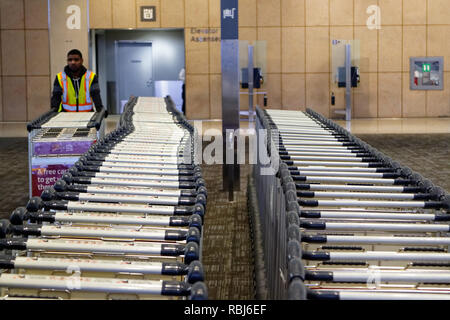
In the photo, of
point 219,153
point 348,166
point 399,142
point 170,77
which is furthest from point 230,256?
point 170,77

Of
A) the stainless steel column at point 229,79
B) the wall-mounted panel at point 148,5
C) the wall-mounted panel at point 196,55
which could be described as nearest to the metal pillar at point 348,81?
the wall-mounted panel at point 196,55

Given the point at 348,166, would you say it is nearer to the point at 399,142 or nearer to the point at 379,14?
the point at 399,142

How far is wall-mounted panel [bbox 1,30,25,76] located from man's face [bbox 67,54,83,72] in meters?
11.2

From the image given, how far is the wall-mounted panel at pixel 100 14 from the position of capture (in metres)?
17.8

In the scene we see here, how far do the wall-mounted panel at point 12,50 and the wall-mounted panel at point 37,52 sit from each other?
15 centimetres

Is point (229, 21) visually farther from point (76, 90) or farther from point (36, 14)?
point (36, 14)

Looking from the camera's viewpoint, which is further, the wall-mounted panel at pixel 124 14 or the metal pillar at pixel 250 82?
the wall-mounted panel at pixel 124 14

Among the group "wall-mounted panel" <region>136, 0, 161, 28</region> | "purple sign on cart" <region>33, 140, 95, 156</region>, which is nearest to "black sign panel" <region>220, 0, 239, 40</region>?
"purple sign on cart" <region>33, 140, 95, 156</region>

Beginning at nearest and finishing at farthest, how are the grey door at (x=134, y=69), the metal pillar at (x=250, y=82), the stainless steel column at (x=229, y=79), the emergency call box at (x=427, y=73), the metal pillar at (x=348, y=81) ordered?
1. the stainless steel column at (x=229, y=79)
2. the metal pillar at (x=250, y=82)
3. the metal pillar at (x=348, y=81)
4. the emergency call box at (x=427, y=73)
5. the grey door at (x=134, y=69)

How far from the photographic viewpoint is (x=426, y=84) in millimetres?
17844

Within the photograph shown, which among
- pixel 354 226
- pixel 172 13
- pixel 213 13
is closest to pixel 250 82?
pixel 213 13

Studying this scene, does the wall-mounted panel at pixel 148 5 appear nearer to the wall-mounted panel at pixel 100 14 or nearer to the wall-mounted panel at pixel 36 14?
the wall-mounted panel at pixel 100 14

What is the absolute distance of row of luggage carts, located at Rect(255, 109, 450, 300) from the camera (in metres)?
1.96

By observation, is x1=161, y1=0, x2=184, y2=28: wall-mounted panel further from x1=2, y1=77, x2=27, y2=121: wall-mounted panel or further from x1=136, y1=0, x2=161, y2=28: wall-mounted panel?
x1=2, y1=77, x2=27, y2=121: wall-mounted panel
